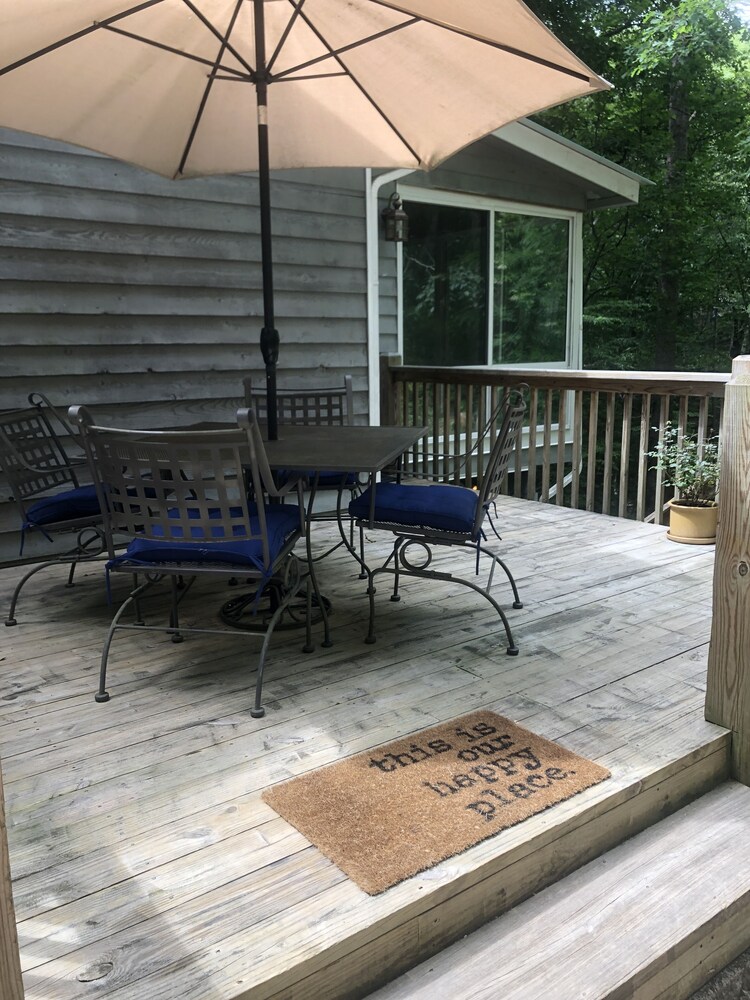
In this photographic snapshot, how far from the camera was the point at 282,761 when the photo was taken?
192 cm

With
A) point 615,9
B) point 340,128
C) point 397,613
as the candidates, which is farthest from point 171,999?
point 615,9

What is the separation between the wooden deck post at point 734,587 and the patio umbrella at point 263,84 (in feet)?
3.68

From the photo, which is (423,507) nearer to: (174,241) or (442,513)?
(442,513)

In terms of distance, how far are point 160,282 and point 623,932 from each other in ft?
11.9

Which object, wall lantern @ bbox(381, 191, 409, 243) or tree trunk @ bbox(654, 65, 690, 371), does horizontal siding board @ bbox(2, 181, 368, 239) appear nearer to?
wall lantern @ bbox(381, 191, 409, 243)

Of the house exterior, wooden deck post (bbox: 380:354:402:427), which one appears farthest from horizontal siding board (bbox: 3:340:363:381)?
wooden deck post (bbox: 380:354:402:427)

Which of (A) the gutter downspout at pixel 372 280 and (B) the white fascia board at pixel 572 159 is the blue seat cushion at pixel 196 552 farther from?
(B) the white fascia board at pixel 572 159

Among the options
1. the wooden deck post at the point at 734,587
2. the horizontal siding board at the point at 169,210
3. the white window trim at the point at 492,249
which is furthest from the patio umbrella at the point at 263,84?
the white window trim at the point at 492,249

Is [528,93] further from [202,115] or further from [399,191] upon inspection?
[399,191]

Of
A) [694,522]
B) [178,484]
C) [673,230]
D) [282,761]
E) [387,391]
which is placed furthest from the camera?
[673,230]

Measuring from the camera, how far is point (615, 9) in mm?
12109

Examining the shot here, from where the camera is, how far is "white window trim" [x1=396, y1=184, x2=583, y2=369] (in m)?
5.66

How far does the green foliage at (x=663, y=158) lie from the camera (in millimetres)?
11797

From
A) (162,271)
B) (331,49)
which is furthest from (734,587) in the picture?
(162,271)
